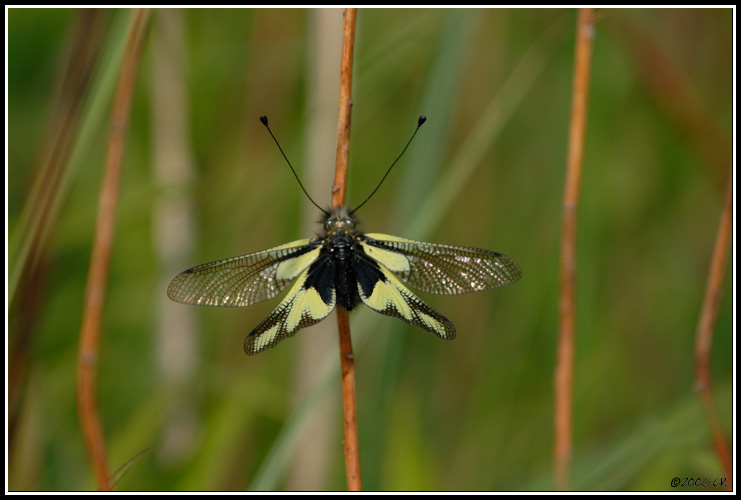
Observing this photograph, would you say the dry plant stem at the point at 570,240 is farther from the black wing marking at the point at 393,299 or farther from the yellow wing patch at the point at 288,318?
the yellow wing patch at the point at 288,318

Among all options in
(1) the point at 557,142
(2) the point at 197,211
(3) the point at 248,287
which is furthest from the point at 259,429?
(1) the point at 557,142

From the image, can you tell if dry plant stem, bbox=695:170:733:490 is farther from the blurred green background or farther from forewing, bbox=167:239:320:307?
forewing, bbox=167:239:320:307

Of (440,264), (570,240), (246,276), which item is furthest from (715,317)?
(246,276)

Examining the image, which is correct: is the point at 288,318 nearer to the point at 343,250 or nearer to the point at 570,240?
the point at 343,250

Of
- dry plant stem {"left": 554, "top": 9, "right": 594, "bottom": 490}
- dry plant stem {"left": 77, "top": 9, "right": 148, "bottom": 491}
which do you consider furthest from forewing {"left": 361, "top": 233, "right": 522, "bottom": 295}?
dry plant stem {"left": 77, "top": 9, "right": 148, "bottom": 491}

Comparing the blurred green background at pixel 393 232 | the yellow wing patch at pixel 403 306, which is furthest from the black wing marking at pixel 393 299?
the blurred green background at pixel 393 232

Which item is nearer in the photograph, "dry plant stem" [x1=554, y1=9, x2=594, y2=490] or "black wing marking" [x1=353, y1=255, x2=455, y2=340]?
"black wing marking" [x1=353, y1=255, x2=455, y2=340]
